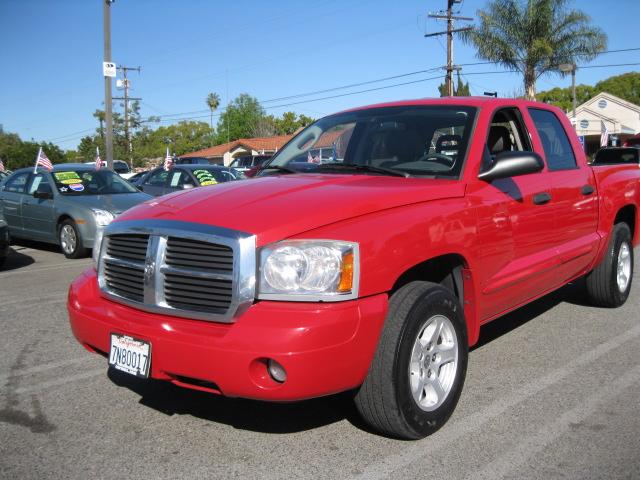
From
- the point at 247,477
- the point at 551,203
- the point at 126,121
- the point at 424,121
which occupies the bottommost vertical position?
the point at 247,477

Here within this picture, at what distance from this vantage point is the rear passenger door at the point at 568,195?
469 cm

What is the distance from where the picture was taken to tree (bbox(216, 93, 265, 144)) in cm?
9075

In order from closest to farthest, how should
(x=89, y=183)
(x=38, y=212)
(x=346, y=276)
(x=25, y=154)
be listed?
(x=346, y=276), (x=38, y=212), (x=89, y=183), (x=25, y=154)

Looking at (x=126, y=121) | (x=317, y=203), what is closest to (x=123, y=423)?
(x=317, y=203)

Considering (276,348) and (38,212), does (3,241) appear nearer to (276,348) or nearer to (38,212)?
(38,212)

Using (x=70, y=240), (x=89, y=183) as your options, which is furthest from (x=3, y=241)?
(x=89, y=183)

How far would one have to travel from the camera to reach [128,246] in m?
3.40

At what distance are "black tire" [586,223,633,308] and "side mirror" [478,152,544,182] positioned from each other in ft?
7.78

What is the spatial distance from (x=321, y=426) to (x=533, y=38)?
94.1 ft

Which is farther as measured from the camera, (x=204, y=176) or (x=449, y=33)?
(x=449, y=33)

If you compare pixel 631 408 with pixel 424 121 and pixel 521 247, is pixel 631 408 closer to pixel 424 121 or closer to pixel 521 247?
pixel 521 247

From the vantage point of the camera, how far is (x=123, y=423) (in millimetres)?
3611

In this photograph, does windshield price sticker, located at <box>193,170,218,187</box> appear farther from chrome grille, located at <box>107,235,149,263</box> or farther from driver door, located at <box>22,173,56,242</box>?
chrome grille, located at <box>107,235,149,263</box>

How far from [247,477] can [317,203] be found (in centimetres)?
Answer: 132
